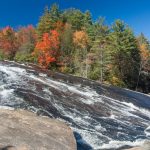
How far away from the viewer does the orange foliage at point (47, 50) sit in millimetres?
80375

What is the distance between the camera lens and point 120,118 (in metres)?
28.0

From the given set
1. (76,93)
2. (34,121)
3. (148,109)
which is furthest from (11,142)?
(148,109)

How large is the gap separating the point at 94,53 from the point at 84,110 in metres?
51.0

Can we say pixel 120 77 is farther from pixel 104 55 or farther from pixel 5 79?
pixel 5 79

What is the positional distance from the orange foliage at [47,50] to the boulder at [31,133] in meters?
58.4

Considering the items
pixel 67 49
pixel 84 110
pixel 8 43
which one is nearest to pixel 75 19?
pixel 8 43

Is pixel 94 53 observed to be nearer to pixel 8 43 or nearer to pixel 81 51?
pixel 81 51

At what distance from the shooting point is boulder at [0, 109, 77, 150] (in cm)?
1655

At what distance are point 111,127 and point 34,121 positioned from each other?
7.33 metres

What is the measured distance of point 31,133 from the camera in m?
17.8

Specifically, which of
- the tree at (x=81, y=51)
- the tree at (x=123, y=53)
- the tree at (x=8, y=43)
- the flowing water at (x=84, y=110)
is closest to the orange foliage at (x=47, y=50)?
Result: the tree at (x=81, y=51)

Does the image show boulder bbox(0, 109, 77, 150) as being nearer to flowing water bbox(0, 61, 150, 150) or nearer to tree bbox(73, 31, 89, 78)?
flowing water bbox(0, 61, 150, 150)

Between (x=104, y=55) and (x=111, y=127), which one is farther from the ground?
(x=104, y=55)

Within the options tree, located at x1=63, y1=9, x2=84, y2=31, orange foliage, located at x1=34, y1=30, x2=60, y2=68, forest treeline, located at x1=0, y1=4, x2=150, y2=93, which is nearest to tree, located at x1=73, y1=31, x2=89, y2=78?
forest treeline, located at x1=0, y1=4, x2=150, y2=93
